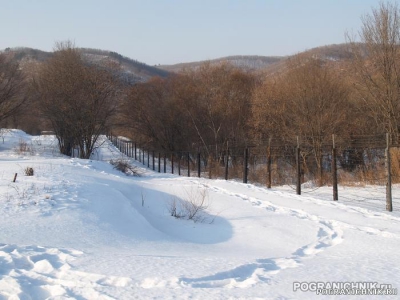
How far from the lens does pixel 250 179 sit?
1041 inches

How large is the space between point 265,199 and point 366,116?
15945 mm

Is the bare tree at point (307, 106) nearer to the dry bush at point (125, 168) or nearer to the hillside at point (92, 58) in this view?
the dry bush at point (125, 168)

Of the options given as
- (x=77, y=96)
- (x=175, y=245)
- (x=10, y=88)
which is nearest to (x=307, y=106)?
(x=77, y=96)

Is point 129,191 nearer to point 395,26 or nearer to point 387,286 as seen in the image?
point 387,286

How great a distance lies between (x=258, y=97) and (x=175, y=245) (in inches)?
1038

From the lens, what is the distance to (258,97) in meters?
32.8

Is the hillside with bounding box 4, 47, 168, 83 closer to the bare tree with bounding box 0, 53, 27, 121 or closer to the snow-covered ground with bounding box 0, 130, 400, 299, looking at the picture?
the bare tree with bounding box 0, 53, 27, 121

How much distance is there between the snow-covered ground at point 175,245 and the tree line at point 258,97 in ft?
33.6

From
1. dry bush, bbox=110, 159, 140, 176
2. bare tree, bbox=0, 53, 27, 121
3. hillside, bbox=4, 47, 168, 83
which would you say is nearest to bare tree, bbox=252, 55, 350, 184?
dry bush, bbox=110, 159, 140, 176

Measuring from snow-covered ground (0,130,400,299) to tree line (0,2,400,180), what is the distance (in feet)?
33.6

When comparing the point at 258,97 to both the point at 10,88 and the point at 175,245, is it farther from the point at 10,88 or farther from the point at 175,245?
the point at 175,245

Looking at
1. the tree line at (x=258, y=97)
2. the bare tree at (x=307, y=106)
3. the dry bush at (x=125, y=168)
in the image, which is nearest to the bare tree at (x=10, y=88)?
the tree line at (x=258, y=97)

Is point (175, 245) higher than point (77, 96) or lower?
lower

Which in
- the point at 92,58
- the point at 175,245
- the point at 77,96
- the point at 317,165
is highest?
the point at 92,58
